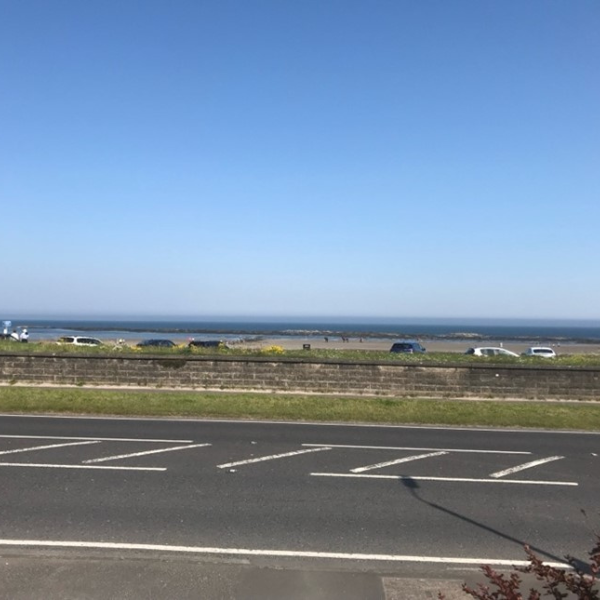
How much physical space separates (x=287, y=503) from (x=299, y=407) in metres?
9.37

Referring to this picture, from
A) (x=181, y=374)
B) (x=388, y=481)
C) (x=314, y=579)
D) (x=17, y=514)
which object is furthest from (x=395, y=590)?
(x=181, y=374)

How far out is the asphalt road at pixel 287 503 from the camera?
660 cm

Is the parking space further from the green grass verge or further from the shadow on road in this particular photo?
the green grass verge

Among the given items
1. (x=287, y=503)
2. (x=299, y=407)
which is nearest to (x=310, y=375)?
(x=299, y=407)

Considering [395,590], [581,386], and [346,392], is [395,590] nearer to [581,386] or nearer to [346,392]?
[346,392]

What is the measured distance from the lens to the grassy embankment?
16750 mm

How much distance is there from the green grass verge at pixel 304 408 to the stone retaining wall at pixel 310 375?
1330mm

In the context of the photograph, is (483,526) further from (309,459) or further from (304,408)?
(304,408)

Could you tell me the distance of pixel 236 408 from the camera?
1762cm

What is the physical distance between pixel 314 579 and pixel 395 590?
2.56ft

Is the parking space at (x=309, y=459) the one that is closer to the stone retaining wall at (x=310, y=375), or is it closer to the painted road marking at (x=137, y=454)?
the painted road marking at (x=137, y=454)

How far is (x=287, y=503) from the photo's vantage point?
8.62 m

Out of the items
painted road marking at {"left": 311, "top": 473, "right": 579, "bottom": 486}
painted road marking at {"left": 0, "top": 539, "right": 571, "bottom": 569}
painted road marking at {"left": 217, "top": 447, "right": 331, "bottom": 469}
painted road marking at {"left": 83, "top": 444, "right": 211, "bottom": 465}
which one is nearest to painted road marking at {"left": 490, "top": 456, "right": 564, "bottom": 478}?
painted road marking at {"left": 311, "top": 473, "right": 579, "bottom": 486}

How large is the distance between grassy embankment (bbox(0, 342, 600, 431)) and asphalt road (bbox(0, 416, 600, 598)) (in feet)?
9.03
